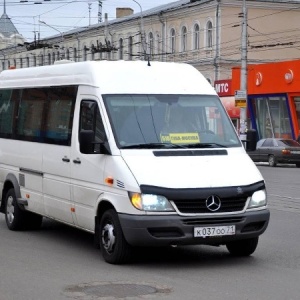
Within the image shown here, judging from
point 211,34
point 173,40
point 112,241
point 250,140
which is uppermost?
point 211,34

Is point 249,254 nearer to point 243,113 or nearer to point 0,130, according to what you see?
point 0,130

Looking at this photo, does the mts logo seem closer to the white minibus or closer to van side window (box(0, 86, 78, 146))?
van side window (box(0, 86, 78, 146))

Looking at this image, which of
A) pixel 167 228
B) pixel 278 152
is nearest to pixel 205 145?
pixel 167 228

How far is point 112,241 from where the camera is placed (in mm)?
10742

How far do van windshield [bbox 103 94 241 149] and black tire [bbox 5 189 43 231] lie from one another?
351 cm

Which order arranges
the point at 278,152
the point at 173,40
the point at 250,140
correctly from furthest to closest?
the point at 173,40
the point at 278,152
the point at 250,140

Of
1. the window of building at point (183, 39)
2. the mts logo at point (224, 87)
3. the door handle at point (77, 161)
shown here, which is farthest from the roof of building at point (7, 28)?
the door handle at point (77, 161)

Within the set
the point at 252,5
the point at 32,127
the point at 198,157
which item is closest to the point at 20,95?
the point at 32,127

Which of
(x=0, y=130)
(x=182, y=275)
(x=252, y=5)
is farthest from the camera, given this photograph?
(x=252, y=5)

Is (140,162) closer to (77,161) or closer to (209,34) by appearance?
(77,161)

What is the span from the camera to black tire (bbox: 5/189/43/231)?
46.6 ft

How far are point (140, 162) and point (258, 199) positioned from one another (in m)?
1.48

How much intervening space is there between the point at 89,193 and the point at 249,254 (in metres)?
2.18

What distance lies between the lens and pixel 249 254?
452 inches
